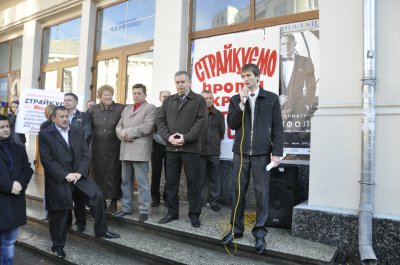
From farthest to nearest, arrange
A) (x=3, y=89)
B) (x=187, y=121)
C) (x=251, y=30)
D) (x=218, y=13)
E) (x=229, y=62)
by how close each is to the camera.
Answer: (x=3, y=89) → (x=218, y=13) → (x=229, y=62) → (x=251, y=30) → (x=187, y=121)

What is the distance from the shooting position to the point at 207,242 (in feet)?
13.2

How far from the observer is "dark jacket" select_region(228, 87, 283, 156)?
3752 millimetres

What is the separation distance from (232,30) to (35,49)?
6.24 m

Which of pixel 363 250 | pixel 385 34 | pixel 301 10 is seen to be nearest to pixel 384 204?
pixel 363 250

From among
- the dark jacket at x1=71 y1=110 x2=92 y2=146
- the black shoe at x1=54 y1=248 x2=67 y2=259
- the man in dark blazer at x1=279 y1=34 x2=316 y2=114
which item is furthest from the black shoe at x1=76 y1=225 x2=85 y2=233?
the man in dark blazer at x1=279 y1=34 x2=316 y2=114

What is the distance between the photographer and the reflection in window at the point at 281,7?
17.6 ft

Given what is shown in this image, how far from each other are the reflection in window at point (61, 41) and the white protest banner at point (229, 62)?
13.0ft

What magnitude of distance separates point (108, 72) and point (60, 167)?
440cm

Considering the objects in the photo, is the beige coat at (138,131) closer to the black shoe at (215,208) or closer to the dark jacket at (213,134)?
the dark jacket at (213,134)

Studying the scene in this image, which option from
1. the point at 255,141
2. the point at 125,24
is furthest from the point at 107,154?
the point at 125,24

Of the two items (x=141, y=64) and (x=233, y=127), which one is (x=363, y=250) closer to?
(x=233, y=127)

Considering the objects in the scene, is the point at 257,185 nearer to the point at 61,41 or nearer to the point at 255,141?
the point at 255,141

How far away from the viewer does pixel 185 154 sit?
4.51 m

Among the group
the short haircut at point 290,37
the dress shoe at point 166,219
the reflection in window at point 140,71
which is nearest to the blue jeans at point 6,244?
the dress shoe at point 166,219
